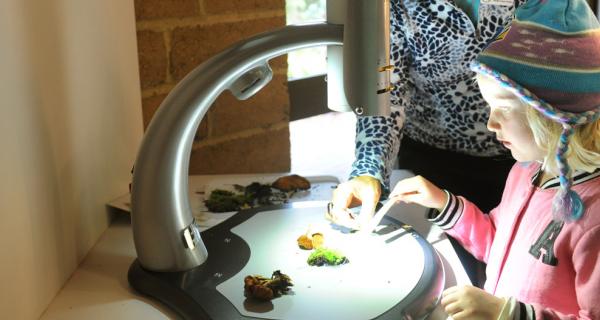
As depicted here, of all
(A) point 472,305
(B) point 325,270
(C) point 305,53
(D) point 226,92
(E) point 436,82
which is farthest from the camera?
(C) point 305,53

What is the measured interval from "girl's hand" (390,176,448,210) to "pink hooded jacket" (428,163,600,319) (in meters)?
0.02

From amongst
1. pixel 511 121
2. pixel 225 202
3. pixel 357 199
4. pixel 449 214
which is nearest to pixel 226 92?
pixel 225 202

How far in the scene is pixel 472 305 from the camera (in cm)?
Answer: 86

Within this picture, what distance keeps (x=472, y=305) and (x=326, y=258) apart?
21 centimetres

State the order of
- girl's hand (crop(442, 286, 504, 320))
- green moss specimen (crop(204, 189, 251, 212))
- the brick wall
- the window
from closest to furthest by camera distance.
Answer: girl's hand (crop(442, 286, 504, 320)), green moss specimen (crop(204, 189, 251, 212)), the brick wall, the window

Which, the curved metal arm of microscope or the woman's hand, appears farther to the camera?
the woman's hand

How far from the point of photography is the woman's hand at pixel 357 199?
1110 mm

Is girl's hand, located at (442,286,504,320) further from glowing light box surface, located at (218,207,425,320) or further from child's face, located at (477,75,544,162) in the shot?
child's face, located at (477,75,544,162)

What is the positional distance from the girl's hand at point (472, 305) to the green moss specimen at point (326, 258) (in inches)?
6.5

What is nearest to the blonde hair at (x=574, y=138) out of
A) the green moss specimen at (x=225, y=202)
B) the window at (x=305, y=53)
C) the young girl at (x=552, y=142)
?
the young girl at (x=552, y=142)

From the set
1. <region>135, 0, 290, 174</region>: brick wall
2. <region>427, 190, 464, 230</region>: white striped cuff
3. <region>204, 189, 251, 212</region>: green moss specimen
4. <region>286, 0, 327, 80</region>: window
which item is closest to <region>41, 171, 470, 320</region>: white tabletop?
<region>427, 190, 464, 230</region>: white striped cuff

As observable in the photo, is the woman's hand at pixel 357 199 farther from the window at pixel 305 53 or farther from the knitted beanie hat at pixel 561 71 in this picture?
the window at pixel 305 53

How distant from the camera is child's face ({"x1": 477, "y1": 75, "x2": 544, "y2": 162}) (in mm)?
936

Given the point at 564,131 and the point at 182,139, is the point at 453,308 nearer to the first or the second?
the point at 564,131
